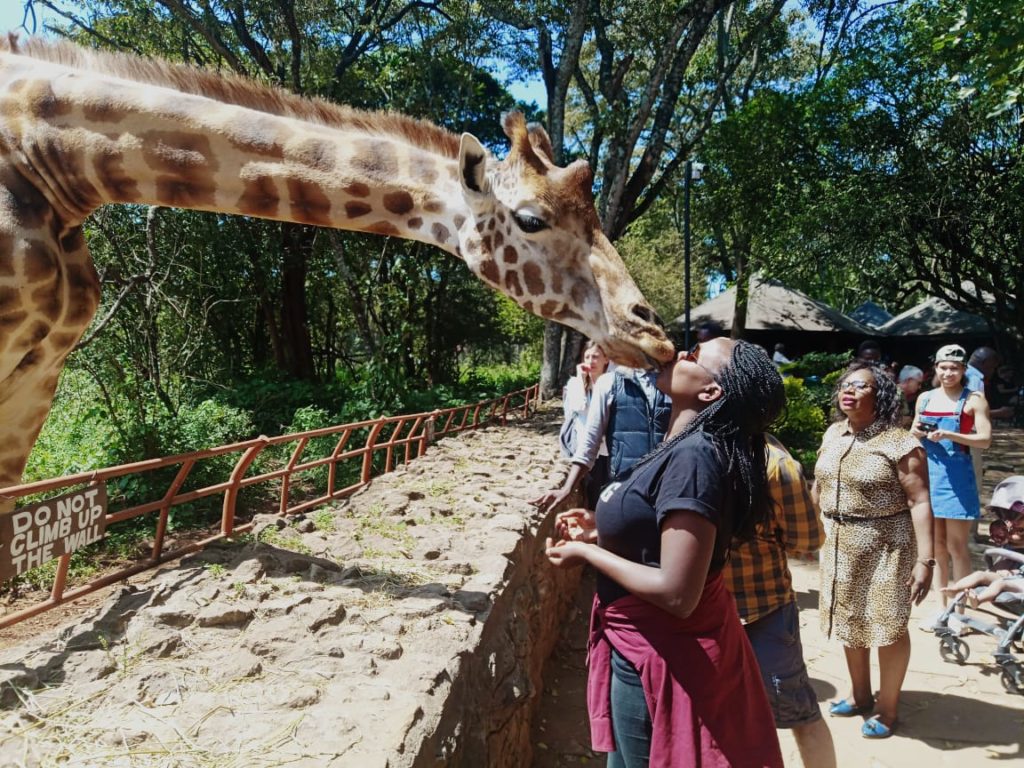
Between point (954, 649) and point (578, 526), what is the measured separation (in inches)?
150

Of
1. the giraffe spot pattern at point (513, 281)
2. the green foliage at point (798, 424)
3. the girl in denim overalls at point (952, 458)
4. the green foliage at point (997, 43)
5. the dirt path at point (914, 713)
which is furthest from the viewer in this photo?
the green foliage at point (798, 424)

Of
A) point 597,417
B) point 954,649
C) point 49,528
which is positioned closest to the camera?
point 49,528

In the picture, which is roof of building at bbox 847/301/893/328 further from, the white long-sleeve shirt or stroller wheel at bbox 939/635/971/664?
the white long-sleeve shirt

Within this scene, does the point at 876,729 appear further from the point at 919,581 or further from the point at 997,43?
the point at 997,43

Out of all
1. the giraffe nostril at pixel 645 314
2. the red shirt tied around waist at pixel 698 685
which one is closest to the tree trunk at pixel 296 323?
the giraffe nostril at pixel 645 314

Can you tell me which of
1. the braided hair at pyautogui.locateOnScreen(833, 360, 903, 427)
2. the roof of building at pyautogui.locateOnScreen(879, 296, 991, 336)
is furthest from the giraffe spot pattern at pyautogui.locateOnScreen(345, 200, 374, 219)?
the roof of building at pyautogui.locateOnScreen(879, 296, 991, 336)

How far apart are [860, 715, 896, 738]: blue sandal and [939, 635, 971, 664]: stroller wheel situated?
1145mm

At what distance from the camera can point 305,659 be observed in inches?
102

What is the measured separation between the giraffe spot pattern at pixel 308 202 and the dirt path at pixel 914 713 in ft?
10.7

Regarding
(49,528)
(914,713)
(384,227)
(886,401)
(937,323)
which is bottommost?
(914,713)

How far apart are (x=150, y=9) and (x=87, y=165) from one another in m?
11.2

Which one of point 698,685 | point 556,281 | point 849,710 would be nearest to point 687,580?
point 698,685

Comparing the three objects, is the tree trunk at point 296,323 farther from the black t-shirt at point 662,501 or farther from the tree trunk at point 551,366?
the black t-shirt at point 662,501

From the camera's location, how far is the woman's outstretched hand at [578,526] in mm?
2354
